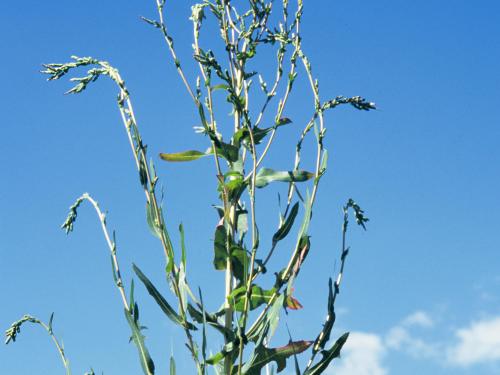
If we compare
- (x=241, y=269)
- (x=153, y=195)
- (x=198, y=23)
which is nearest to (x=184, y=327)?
(x=241, y=269)

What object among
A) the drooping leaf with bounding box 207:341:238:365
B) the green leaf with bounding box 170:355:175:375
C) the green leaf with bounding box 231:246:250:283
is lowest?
the green leaf with bounding box 170:355:175:375

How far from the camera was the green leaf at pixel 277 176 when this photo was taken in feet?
11.1

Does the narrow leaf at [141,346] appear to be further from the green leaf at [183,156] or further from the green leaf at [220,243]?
the green leaf at [183,156]

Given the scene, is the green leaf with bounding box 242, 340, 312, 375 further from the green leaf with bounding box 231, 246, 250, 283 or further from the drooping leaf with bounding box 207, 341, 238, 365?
the green leaf with bounding box 231, 246, 250, 283

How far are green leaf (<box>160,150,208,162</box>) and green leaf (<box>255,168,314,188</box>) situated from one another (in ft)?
0.90

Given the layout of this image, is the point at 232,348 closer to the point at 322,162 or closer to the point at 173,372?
the point at 173,372

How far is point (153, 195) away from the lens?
10.1 feet

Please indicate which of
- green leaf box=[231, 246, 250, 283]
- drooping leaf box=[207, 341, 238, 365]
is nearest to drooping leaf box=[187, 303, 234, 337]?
drooping leaf box=[207, 341, 238, 365]

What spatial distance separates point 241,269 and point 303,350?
43 cm

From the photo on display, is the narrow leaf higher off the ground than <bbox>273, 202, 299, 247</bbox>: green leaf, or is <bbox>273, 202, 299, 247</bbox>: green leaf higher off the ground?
<bbox>273, 202, 299, 247</bbox>: green leaf

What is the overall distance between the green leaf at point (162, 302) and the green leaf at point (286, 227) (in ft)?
1.76

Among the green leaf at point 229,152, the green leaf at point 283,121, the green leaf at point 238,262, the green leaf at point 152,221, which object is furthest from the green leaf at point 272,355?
the green leaf at point 283,121

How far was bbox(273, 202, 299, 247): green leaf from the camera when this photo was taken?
3277 mm

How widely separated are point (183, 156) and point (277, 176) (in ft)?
1.47
